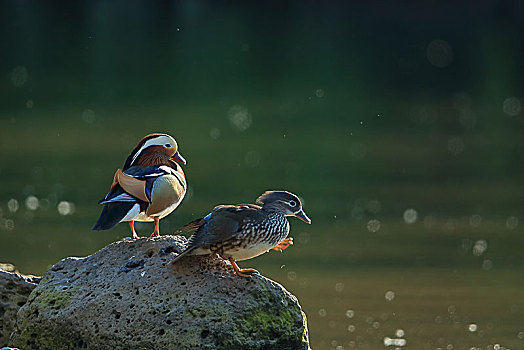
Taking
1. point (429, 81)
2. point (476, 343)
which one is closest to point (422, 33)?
point (429, 81)

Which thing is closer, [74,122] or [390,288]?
[390,288]

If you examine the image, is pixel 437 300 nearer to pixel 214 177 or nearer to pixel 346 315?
pixel 346 315

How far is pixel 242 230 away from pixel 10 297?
169 centimetres

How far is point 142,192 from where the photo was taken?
7.07 metres

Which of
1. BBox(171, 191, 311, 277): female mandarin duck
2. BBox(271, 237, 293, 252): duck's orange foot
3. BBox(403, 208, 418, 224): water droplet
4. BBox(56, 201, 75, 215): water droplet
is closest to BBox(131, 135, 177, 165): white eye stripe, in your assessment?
BBox(171, 191, 311, 277): female mandarin duck

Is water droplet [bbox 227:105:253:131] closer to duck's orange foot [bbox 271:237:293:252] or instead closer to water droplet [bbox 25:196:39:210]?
water droplet [bbox 25:196:39:210]

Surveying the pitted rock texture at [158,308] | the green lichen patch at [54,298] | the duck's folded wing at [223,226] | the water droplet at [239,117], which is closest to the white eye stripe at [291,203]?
the duck's folded wing at [223,226]

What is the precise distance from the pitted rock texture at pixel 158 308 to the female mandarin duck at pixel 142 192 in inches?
8.8

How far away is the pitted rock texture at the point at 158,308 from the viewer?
652 cm

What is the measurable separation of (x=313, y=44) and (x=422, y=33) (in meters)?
4.74

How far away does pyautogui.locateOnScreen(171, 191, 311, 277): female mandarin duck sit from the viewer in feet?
21.5

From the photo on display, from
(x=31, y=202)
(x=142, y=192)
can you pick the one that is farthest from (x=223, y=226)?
(x=31, y=202)

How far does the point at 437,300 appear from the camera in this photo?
404 inches

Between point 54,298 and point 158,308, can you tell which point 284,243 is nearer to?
point 158,308
